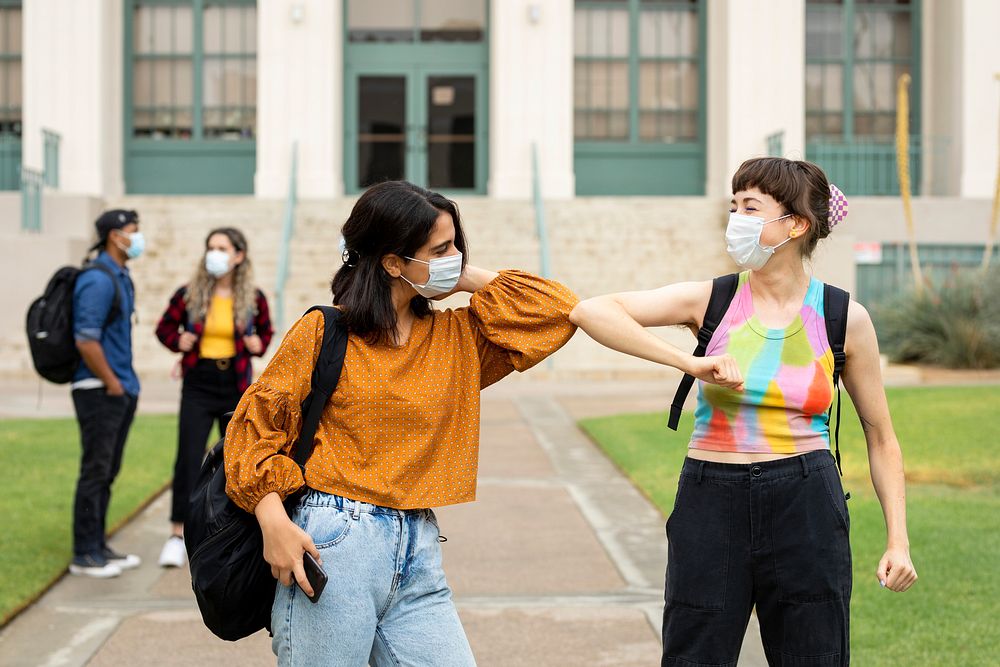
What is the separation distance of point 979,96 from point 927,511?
16.5 m

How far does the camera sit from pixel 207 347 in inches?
271

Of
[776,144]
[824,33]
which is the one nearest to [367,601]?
[776,144]

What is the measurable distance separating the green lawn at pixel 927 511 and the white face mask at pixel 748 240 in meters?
2.38

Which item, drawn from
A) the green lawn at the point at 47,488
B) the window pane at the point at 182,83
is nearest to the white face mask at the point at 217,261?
the green lawn at the point at 47,488

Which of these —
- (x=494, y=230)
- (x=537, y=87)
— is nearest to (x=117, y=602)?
(x=494, y=230)

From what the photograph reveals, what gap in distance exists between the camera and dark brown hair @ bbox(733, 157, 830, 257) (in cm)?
321

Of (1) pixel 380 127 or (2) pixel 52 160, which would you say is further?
(1) pixel 380 127

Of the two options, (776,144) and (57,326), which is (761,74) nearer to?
(776,144)

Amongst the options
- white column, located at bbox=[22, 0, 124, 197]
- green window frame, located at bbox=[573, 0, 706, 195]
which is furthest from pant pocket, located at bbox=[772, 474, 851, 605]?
green window frame, located at bbox=[573, 0, 706, 195]

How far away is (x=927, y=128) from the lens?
23.9m

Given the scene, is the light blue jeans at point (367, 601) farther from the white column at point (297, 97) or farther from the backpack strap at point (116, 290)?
the white column at point (297, 97)

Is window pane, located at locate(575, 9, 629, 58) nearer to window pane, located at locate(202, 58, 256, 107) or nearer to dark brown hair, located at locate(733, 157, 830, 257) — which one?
window pane, located at locate(202, 58, 256, 107)

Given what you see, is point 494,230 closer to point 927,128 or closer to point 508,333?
point 927,128

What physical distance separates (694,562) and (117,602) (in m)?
3.75
